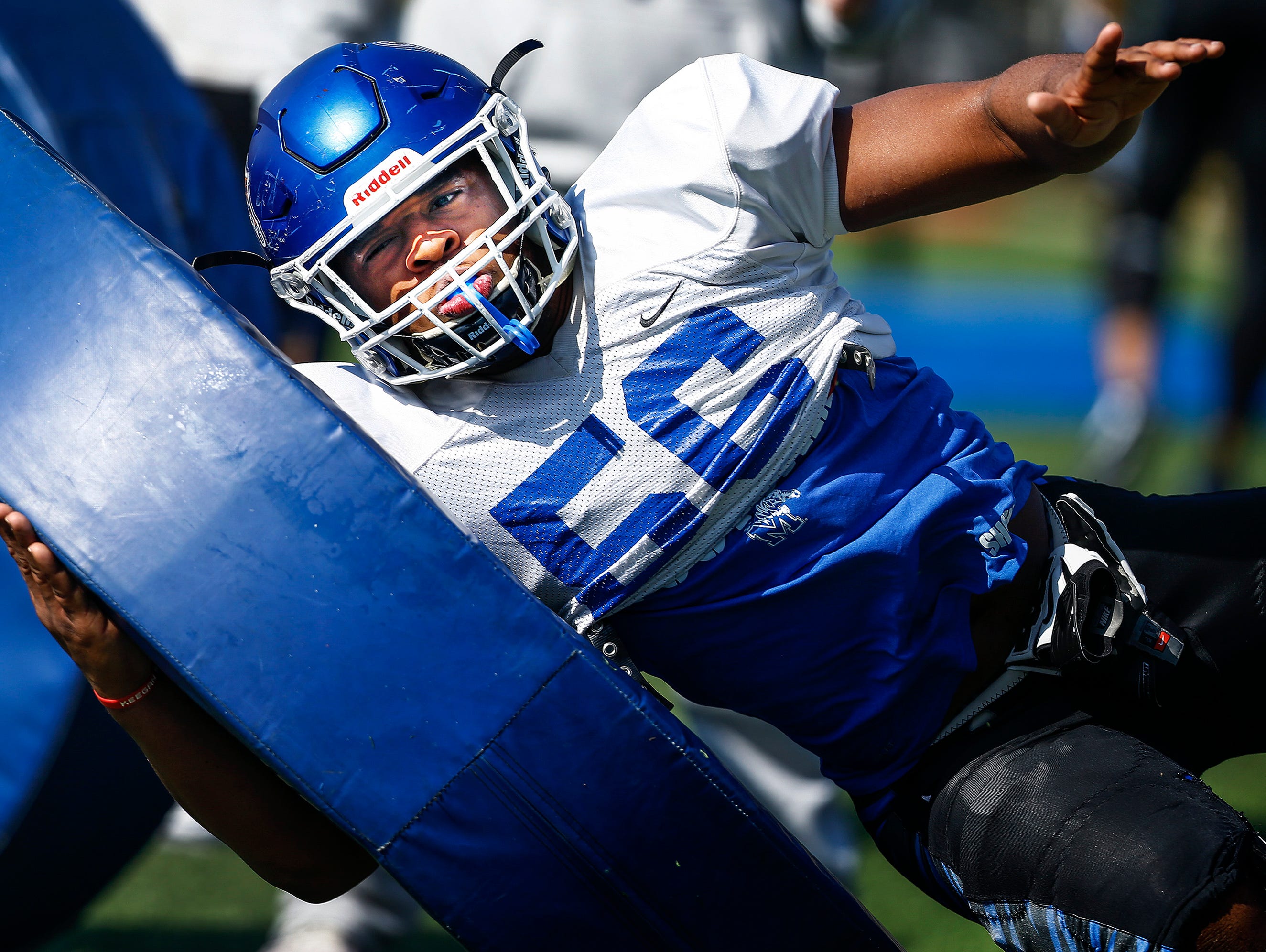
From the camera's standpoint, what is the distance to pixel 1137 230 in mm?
4859

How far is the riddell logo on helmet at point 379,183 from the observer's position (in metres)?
1.42

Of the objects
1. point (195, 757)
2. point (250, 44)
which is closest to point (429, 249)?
point (195, 757)

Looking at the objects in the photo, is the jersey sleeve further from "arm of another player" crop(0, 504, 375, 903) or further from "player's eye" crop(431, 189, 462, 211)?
"arm of another player" crop(0, 504, 375, 903)

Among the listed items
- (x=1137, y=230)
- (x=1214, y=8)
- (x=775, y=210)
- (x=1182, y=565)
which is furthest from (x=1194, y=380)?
(x=775, y=210)

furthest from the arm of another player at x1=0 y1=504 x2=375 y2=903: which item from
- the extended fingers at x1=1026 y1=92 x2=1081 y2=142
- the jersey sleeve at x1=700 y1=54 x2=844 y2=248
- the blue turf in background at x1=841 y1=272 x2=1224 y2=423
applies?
the blue turf in background at x1=841 y1=272 x2=1224 y2=423

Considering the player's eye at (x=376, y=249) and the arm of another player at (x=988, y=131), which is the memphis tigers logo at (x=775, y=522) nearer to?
the arm of another player at (x=988, y=131)

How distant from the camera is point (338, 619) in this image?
1.30 metres

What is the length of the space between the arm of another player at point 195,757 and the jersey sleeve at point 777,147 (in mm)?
859

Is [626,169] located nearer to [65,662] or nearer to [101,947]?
[65,662]

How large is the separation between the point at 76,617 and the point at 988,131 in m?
1.19

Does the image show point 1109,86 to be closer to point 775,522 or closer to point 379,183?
point 775,522

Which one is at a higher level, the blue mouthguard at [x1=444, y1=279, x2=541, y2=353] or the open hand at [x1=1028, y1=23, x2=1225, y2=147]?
the open hand at [x1=1028, y1=23, x2=1225, y2=147]

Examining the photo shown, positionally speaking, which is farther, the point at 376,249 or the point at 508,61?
the point at 508,61

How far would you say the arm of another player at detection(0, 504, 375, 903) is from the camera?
134cm
